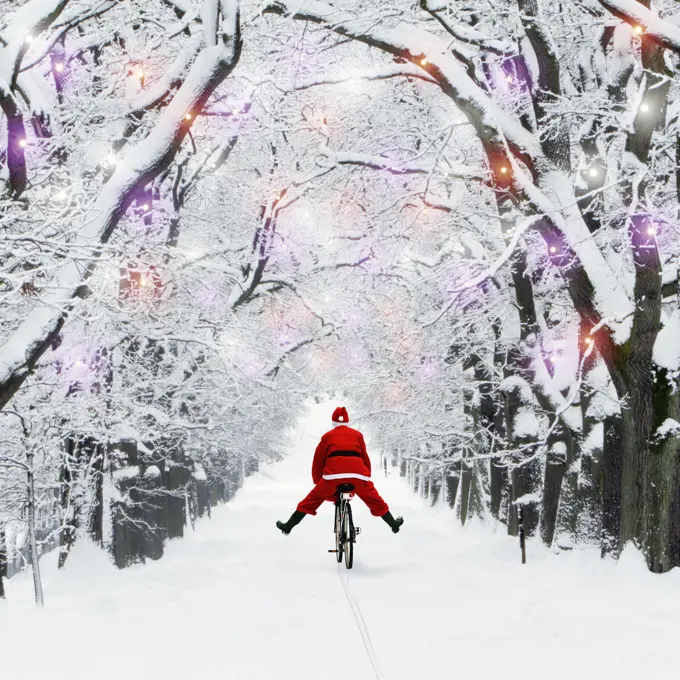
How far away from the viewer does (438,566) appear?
1081cm

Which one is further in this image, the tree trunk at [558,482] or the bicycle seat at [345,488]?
the tree trunk at [558,482]

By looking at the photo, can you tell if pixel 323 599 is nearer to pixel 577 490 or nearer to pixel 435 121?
pixel 577 490

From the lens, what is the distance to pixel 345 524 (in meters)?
10.4

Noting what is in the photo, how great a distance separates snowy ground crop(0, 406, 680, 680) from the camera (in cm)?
579

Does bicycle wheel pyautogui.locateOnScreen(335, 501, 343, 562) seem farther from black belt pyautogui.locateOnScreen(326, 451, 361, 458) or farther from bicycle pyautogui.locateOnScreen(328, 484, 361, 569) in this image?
black belt pyautogui.locateOnScreen(326, 451, 361, 458)

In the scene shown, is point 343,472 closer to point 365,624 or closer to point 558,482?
point 365,624

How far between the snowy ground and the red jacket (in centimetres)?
137

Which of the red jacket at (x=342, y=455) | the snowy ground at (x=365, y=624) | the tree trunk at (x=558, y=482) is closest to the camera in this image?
the snowy ground at (x=365, y=624)

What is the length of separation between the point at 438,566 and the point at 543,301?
18.5ft

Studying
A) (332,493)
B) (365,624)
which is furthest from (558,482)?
(365,624)

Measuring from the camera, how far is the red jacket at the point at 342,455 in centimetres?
1024

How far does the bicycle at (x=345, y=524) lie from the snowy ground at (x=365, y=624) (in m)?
0.34

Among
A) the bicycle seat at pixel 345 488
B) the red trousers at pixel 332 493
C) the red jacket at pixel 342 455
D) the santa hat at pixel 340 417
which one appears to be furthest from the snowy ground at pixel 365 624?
the santa hat at pixel 340 417

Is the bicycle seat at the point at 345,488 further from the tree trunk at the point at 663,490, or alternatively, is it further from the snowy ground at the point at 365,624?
the tree trunk at the point at 663,490
